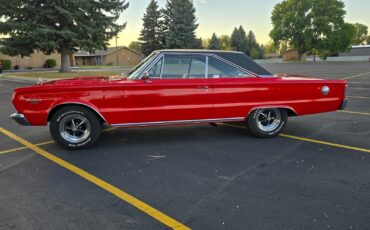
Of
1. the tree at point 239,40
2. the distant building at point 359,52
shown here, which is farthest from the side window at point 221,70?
the distant building at point 359,52

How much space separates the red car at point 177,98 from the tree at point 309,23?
6237 centimetres

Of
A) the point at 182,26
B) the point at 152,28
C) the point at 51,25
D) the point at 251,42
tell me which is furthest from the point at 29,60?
the point at 251,42

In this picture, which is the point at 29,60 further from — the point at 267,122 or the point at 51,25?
the point at 267,122

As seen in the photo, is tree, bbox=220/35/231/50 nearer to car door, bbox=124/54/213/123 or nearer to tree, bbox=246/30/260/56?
tree, bbox=246/30/260/56

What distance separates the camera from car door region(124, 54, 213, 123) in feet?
18.8

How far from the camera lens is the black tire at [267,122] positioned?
20.7 feet

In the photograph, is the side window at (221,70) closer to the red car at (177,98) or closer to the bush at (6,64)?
the red car at (177,98)

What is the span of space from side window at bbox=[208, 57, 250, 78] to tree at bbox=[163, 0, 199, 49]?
43205mm

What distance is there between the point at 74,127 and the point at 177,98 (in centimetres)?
187

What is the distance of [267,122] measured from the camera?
6.52 m

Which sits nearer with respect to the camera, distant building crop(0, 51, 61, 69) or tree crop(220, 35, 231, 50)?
distant building crop(0, 51, 61, 69)

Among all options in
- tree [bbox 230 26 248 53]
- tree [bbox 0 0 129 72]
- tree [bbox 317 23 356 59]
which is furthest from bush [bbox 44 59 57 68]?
tree [bbox 317 23 356 59]

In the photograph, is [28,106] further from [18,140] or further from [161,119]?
[161,119]

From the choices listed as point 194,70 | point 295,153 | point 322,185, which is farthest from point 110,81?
point 322,185
